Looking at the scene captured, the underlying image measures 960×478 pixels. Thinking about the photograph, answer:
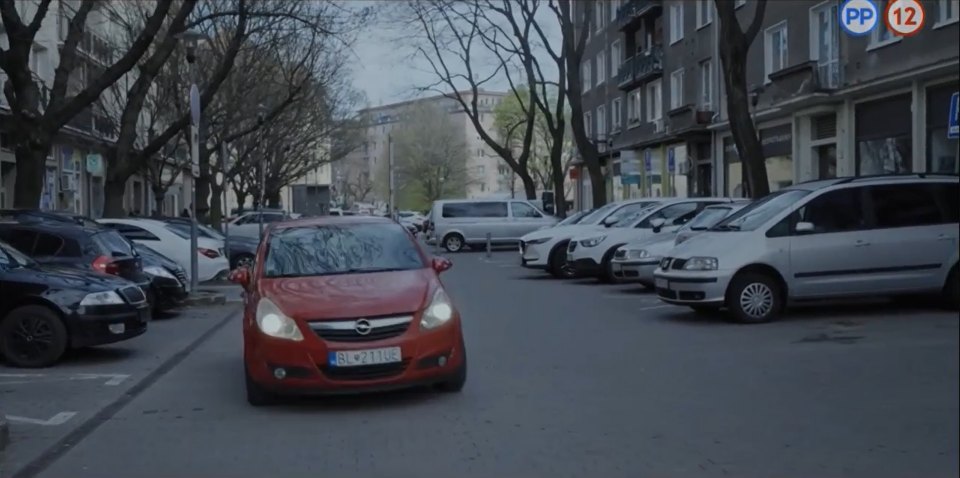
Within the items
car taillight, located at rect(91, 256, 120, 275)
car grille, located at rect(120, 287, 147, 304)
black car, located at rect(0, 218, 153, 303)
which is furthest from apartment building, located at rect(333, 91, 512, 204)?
car grille, located at rect(120, 287, 147, 304)

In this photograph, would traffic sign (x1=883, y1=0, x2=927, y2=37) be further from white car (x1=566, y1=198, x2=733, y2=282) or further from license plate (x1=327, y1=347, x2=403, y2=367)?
license plate (x1=327, y1=347, x2=403, y2=367)

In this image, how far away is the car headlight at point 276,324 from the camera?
348 inches

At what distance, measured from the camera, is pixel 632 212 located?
906 inches

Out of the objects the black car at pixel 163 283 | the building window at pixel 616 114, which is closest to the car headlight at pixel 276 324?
the black car at pixel 163 283

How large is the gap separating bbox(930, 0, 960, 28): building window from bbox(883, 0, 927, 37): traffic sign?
303 millimetres

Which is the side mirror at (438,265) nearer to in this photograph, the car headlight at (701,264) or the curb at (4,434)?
the curb at (4,434)

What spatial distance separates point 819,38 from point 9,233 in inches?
832

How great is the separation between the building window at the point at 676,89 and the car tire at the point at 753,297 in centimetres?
2792

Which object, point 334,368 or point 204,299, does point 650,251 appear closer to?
point 204,299

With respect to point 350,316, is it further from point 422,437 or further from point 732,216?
point 732,216

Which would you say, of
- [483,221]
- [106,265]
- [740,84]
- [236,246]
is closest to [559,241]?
[740,84]

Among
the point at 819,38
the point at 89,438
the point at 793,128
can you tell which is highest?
the point at 819,38

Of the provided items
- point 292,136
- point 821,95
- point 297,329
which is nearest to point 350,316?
point 297,329

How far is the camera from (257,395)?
9.30 metres
